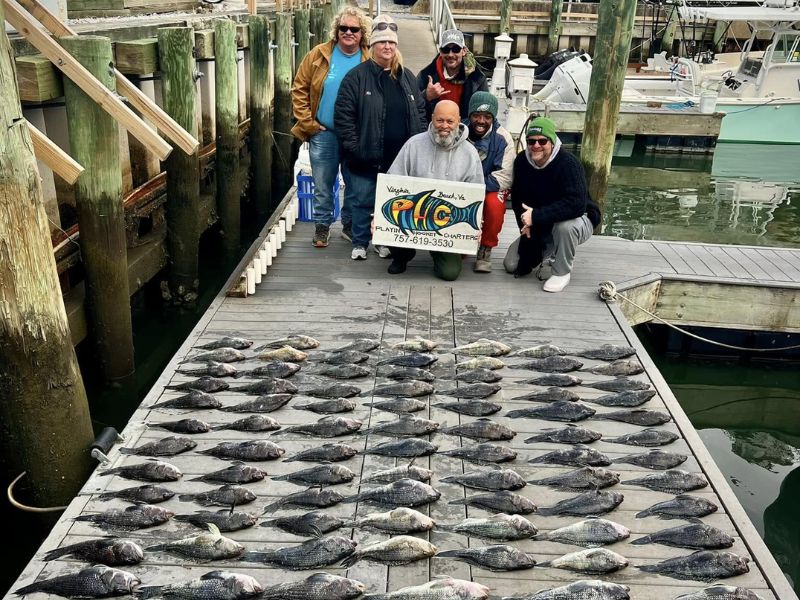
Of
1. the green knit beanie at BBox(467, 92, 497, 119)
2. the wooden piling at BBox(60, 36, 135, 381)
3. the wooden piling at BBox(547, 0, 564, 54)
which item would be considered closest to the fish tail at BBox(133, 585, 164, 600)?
the wooden piling at BBox(60, 36, 135, 381)

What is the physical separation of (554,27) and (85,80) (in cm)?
2326

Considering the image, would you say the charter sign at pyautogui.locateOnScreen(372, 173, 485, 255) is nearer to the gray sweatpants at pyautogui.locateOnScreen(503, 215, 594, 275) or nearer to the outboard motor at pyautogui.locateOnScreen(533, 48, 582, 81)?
the gray sweatpants at pyautogui.locateOnScreen(503, 215, 594, 275)

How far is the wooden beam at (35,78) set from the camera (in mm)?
5195

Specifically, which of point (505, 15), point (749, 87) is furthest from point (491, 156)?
point (505, 15)

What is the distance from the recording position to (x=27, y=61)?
522cm

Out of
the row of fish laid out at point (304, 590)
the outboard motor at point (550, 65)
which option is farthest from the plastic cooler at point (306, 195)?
the outboard motor at point (550, 65)

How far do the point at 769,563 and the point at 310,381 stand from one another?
307cm

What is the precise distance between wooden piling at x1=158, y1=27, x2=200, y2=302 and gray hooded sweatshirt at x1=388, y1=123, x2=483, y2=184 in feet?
7.58

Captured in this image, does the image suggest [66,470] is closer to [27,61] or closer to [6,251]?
[6,251]

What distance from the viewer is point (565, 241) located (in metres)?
6.89

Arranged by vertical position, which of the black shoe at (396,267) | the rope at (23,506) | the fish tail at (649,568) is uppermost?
the black shoe at (396,267)

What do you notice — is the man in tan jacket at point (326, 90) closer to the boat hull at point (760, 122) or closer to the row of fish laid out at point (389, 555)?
the row of fish laid out at point (389, 555)

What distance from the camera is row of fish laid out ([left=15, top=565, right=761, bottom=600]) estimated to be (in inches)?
131

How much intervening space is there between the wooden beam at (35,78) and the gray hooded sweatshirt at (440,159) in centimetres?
294
